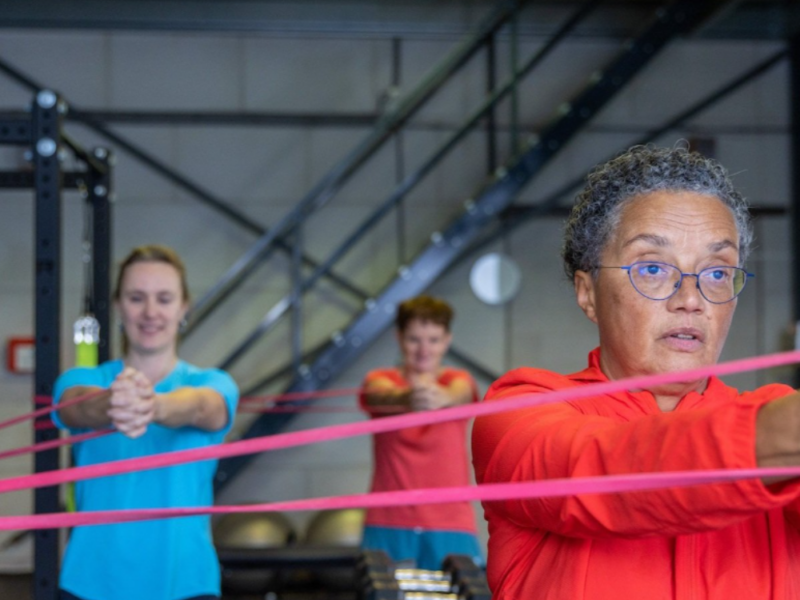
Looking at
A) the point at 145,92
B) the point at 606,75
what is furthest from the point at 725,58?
the point at 145,92

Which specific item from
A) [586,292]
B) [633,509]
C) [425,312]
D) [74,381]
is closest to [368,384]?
[425,312]

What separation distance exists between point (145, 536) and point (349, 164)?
4.32 metres

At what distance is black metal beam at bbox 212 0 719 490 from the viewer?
6.49 meters

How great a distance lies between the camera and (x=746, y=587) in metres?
1.20

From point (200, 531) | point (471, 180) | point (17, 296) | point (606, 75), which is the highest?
point (606, 75)

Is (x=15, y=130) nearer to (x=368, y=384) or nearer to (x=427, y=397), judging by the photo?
(x=427, y=397)

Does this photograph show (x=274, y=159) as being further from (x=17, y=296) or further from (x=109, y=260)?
(x=109, y=260)

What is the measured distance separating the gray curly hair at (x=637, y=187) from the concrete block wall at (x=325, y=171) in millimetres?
5622

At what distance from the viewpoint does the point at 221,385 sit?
276cm

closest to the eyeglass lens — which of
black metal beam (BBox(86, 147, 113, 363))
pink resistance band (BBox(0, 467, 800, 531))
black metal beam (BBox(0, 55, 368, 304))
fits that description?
pink resistance band (BBox(0, 467, 800, 531))

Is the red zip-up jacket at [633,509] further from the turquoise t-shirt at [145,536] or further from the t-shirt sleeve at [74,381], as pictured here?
the t-shirt sleeve at [74,381]

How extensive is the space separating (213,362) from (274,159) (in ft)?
4.90

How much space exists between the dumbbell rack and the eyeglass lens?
1.53m

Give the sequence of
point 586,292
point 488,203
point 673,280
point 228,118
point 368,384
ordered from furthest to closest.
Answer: point 228,118, point 488,203, point 368,384, point 586,292, point 673,280
